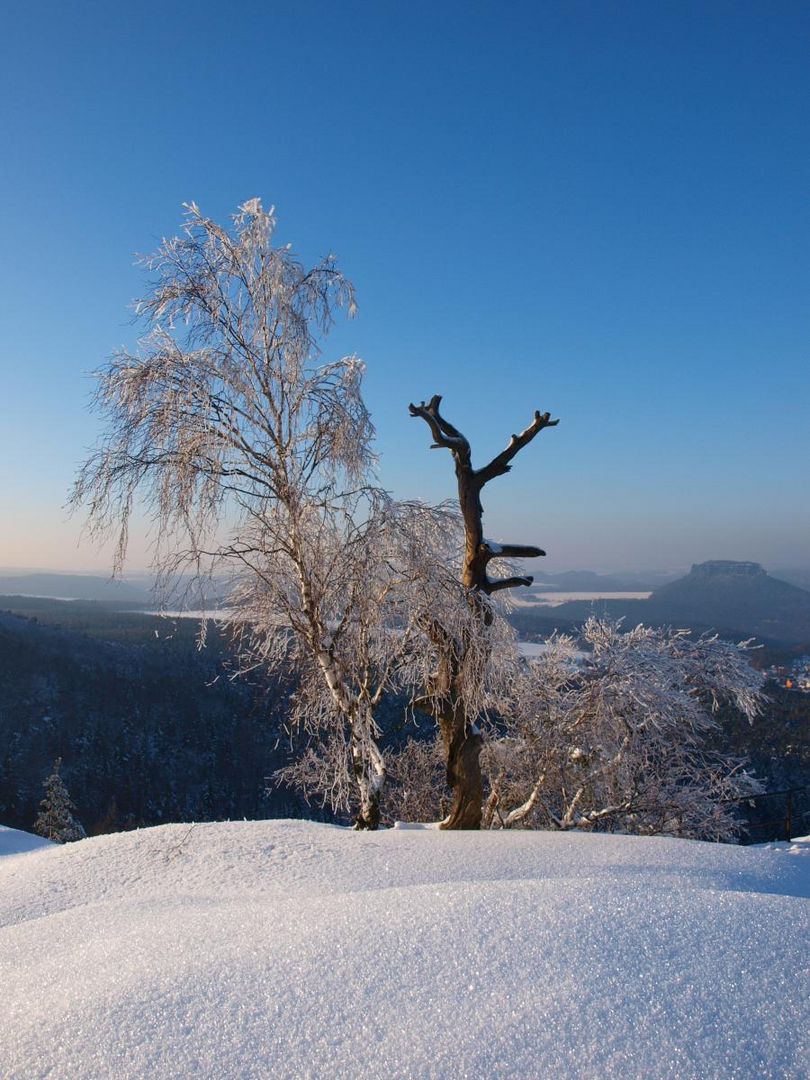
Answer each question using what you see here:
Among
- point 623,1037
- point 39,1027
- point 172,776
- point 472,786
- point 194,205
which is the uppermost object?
point 194,205

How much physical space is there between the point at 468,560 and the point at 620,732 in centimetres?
328

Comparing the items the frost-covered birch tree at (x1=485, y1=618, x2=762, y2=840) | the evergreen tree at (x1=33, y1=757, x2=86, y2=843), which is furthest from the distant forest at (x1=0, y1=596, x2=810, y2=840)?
the frost-covered birch tree at (x1=485, y1=618, x2=762, y2=840)

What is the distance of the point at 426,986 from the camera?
8.39 feet

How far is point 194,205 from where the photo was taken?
8.34 metres

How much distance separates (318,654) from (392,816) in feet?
43.5

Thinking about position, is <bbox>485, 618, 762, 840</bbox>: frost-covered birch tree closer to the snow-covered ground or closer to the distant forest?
the snow-covered ground

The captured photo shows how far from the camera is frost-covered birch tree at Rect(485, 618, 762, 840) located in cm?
947

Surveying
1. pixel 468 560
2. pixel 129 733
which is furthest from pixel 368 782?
pixel 129 733

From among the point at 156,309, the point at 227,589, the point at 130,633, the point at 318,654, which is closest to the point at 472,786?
the point at 318,654

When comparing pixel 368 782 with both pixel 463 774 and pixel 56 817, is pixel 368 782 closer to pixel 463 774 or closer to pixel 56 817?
pixel 463 774

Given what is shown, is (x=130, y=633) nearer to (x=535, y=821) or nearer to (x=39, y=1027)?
(x=535, y=821)

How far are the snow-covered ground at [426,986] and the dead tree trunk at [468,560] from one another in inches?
186

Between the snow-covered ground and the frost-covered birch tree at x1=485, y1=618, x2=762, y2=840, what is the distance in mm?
5298

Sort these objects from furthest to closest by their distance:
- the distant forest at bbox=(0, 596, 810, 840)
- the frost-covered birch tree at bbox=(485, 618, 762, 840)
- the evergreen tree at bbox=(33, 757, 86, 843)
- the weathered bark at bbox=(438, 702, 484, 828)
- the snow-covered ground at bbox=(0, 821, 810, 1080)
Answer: the distant forest at bbox=(0, 596, 810, 840)
the evergreen tree at bbox=(33, 757, 86, 843)
the frost-covered birch tree at bbox=(485, 618, 762, 840)
the weathered bark at bbox=(438, 702, 484, 828)
the snow-covered ground at bbox=(0, 821, 810, 1080)
